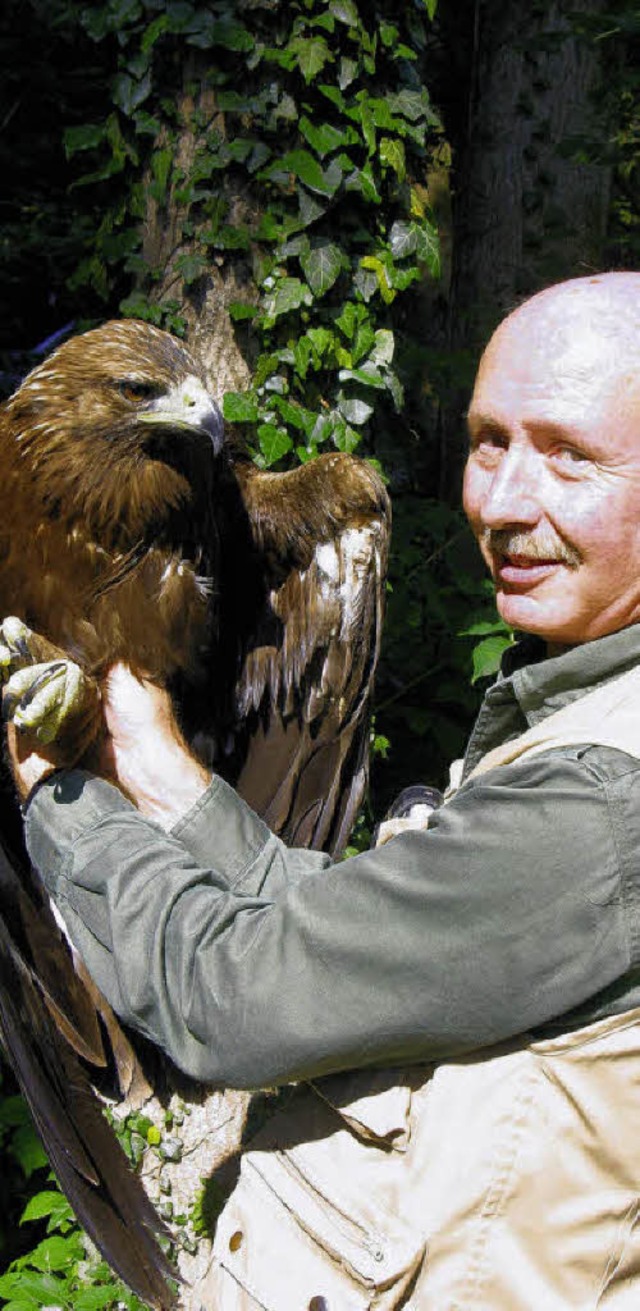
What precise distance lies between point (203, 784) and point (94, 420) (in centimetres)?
103

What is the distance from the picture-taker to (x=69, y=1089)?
7.66ft

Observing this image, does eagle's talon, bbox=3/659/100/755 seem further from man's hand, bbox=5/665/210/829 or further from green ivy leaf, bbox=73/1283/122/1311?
green ivy leaf, bbox=73/1283/122/1311

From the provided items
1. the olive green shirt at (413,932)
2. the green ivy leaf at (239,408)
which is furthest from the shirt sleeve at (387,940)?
the green ivy leaf at (239,408)

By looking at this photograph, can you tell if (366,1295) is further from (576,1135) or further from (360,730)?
(360,730)

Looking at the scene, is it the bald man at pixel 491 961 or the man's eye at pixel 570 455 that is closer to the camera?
the bald man at pixel 491 961

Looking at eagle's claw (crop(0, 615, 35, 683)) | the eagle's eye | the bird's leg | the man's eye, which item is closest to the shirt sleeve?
the man's eye

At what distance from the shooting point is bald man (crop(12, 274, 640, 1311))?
4.45ft

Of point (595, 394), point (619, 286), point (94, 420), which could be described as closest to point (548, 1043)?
point (595, 394)

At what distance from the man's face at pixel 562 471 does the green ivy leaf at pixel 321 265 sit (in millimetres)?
1924

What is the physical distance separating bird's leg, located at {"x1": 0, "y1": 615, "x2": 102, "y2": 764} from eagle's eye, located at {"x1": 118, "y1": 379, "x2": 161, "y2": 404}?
674 millimetres

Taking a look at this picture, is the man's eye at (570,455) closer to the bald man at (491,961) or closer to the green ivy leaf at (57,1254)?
the bald man at (491,961)

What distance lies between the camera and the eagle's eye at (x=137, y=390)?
2730mm

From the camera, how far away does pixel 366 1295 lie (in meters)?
1.55

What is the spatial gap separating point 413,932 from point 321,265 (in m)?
2.50
